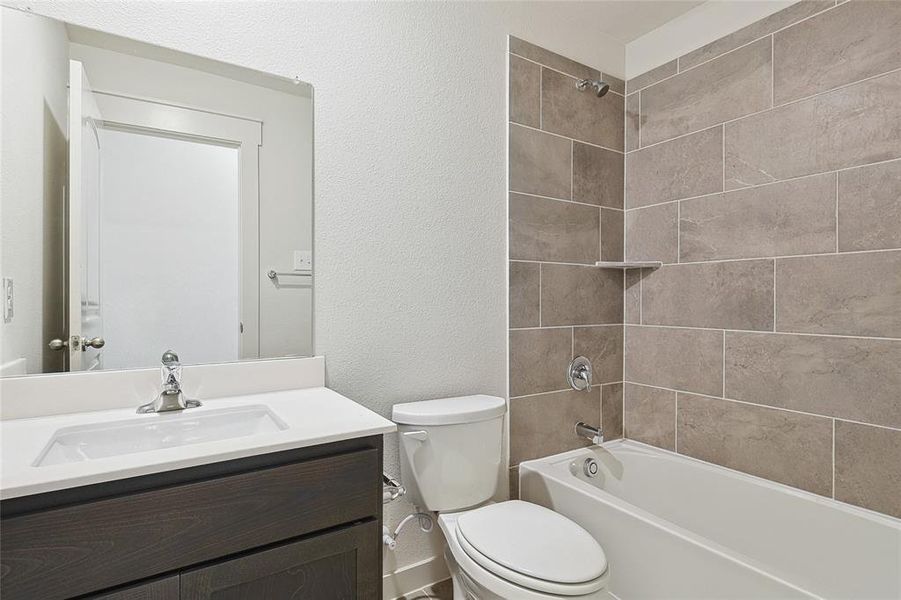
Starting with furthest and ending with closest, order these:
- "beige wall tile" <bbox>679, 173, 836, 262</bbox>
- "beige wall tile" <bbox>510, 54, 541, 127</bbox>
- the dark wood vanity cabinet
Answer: "beige wall tile" <bbox>510, 54, 541, 127</bbox> → "beige wall tile" <bbox>679, 173, 836, 262</bbox> → the dark wood vanity cabinet

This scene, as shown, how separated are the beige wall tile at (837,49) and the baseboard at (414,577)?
216 cm

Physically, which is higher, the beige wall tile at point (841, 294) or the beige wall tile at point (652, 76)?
the beige wall tile at point (652, 76)

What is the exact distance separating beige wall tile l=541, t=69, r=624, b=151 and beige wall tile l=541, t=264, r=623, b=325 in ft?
1.99

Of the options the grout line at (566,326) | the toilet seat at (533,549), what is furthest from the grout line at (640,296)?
the toilet seat at (533,549)

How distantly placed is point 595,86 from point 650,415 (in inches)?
59.6

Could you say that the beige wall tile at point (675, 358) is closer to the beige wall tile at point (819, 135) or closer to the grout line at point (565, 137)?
the beige wall tile at point (819, 135)

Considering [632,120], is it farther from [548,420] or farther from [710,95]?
[548,420]

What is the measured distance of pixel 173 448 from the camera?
0.94m

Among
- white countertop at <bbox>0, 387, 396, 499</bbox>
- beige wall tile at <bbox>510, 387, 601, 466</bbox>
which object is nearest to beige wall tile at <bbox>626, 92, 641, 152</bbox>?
beige wall tile at <bbox>510, 387, 601, 466</bbox>

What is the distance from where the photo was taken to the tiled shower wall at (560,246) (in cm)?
199

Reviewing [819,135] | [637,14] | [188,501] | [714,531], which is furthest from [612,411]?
[188,501]

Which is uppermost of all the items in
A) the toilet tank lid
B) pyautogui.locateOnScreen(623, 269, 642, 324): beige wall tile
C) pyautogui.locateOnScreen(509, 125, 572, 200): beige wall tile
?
pyautogui.locateOnScreen(509, 125, 572, 200): beige wall tile

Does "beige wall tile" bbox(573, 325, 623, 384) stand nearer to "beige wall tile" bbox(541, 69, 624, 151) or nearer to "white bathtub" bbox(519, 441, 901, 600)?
"white bathtub" bbox(519, 441, 901, 600)

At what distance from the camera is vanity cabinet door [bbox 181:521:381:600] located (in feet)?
2.99
